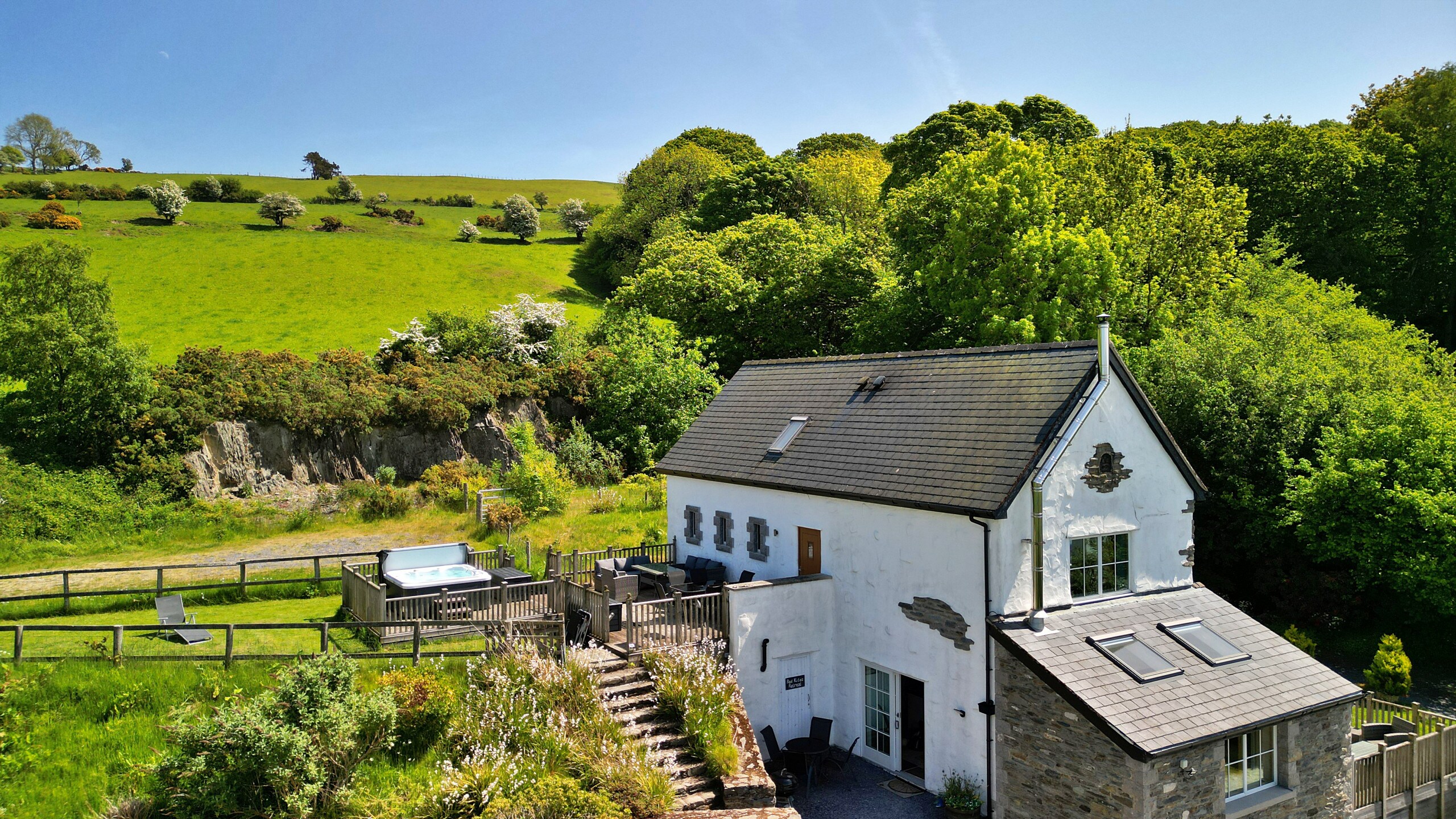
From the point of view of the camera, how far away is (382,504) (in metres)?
28.2

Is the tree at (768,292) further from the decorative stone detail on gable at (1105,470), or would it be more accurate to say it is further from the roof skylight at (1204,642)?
the roof skylight at (1204,642)

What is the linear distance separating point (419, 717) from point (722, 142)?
68281 millimetres

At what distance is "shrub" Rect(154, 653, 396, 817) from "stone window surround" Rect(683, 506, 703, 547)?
33.6 ft

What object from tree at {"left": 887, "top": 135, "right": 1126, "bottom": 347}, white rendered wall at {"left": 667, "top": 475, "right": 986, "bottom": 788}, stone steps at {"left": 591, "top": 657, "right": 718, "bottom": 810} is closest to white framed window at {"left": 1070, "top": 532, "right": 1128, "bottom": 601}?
white rendered wall at {"left": 667, "top": 475, "right": 986, "bottom": 788}

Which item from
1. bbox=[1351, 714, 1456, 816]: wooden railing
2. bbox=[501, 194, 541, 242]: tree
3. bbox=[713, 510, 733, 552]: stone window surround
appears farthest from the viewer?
bbox=[501, 194, 541, 242]: tree

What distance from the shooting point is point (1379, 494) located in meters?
19.0

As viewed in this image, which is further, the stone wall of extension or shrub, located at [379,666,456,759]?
shrub, located at [379,666,456,759]

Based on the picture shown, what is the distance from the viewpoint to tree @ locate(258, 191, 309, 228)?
59312 mm

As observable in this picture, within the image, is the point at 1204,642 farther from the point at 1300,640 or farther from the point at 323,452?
the point at 323,452

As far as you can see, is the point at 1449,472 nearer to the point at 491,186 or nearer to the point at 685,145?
the point at 685,145

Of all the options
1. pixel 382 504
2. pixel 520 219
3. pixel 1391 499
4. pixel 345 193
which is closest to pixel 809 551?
pixel 1391 499

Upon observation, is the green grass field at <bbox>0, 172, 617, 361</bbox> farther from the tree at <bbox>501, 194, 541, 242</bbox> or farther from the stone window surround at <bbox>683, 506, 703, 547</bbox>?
the stone window surround at <bbox>683, 506, 703, 547</bbox>

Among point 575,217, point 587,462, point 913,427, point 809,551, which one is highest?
Result: point 575,217

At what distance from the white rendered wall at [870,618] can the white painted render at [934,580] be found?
2 centimetres
